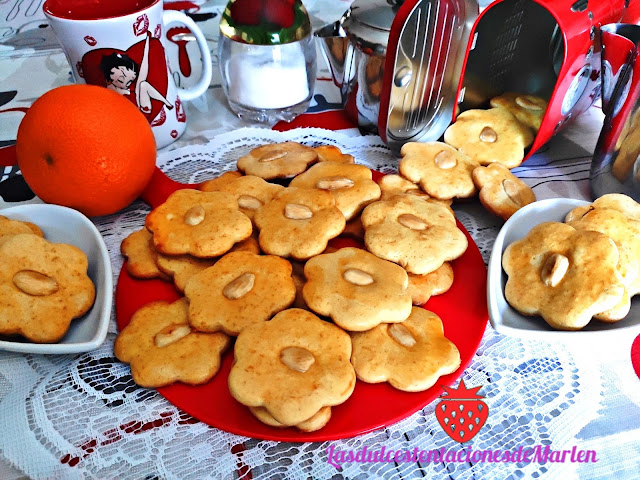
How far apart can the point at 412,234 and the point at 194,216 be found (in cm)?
26

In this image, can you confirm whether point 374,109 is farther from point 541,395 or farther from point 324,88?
point 541,395

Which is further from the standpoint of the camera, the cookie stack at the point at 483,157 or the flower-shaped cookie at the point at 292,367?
the cookie stack at the point at 483,157

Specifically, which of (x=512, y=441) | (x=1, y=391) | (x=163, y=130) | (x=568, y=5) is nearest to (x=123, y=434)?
(x=1, y=391)

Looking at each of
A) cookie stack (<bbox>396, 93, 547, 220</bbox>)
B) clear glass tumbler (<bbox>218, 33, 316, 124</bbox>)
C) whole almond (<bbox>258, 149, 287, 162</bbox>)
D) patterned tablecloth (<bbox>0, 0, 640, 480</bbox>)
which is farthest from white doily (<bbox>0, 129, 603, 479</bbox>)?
clear glass tumbler (<bbox>218, 33, 316, 124</bbox>)

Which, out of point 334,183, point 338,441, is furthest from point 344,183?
point 338,441

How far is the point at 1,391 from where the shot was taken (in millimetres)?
486

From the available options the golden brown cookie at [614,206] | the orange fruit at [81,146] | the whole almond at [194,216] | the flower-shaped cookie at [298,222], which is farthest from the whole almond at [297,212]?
the golden brown cookie at [614,206]

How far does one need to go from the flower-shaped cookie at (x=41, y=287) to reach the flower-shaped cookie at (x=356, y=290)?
242mm

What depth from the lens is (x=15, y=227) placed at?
0.59 metres

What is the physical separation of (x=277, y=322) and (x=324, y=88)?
0.63 metres

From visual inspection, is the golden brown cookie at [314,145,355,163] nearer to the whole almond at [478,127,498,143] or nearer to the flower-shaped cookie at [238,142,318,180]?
the flower-shaped cookie at [238,142,318,180]

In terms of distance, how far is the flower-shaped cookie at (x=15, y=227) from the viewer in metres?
0.58

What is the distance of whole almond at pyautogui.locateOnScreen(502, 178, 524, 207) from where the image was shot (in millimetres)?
660

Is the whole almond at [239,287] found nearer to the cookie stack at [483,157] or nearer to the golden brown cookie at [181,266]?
the golden brown cookie at [181,266]
